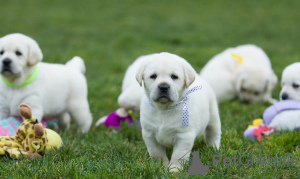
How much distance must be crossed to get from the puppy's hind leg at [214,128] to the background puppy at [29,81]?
1.97m

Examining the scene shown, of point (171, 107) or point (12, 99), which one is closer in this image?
point (171, 107)

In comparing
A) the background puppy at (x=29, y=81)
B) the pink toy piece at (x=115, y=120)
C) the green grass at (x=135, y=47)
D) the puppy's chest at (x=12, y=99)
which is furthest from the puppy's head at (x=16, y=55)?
the pink toy piece at (x=115, y=120)

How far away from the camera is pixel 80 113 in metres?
5.45

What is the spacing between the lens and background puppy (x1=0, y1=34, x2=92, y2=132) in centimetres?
471

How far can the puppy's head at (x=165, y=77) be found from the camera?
136 inches

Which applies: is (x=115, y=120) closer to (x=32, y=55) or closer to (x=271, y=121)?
(x=32, y=55)

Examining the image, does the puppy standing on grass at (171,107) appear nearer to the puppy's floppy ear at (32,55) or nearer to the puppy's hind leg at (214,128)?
the puppy's hind leg at (214,128)

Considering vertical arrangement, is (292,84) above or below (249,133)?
above

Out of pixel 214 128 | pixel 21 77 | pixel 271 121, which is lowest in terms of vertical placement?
pixel 271 121

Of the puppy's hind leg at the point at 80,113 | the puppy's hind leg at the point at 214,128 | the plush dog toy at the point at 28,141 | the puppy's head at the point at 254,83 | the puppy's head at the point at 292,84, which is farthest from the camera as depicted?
the puppy's head at the point at 254,83

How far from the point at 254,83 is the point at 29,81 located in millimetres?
3852

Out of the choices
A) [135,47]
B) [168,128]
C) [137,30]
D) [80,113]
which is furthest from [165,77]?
[137,30]

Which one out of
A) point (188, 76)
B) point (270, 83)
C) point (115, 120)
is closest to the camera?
point (188, 76)

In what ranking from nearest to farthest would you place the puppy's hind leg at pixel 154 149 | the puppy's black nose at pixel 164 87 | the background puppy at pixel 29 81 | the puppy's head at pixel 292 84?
the puppy's black nose at pixel 164 87, the puppy's hind leg at pixel 154 149, the background puppy at pixel 29 81, the puppy's head at pixel 292 84
